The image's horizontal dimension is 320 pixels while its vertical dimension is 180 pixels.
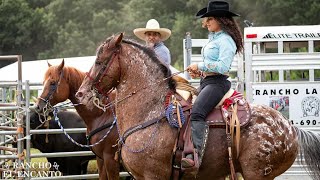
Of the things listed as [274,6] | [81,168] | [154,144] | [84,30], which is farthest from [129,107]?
[84,30]

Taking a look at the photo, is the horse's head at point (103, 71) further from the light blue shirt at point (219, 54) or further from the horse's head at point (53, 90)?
the horse's head at point (53, 90)

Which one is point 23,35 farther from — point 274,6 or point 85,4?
point 274,6

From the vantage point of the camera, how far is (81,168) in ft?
Result: 34.4

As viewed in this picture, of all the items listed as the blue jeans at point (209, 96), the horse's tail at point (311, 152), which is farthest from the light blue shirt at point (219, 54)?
the horse's tail at point (311, 152)

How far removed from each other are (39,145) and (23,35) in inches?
1664

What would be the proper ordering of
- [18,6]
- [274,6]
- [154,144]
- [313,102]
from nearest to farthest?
1. [154,144]
2. [313,102]
3. [274,6]
4. [18,6]

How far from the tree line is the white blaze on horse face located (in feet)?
118

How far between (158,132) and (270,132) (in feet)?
3.62

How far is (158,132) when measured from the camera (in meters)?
6.63

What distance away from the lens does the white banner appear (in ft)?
33.0

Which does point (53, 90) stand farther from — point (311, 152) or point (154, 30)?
point (311, 152)

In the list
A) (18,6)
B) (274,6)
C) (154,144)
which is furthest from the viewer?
(18,6)

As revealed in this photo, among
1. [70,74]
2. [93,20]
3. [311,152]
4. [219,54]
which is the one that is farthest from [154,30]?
[93,20]

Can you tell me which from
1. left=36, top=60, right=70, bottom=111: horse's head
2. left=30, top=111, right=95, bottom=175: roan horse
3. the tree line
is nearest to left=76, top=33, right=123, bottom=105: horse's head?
left=36, top=60, right=70, bottom=111: horse's head
